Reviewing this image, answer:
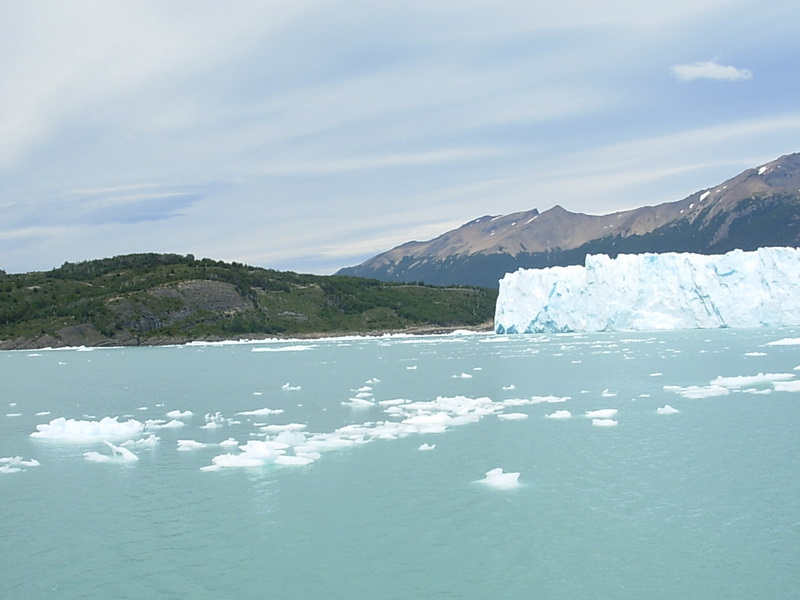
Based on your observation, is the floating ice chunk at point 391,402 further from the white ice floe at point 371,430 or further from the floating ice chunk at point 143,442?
the floating ice chunk at point 143,442

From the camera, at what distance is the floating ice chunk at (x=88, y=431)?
1616 centimetres

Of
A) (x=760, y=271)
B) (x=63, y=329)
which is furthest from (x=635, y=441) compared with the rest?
(x=63, y=329)

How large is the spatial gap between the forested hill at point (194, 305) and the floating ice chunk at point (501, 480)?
65.5 meters

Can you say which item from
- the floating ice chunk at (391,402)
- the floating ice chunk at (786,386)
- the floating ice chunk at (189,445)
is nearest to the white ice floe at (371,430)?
the floating ice chunk at (391,402)

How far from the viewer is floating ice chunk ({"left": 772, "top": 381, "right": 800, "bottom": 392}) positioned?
19.6 m

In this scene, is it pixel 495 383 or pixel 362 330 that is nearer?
pixel 495 383

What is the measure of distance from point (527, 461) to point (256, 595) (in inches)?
251

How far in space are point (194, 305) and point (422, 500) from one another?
71409 mm

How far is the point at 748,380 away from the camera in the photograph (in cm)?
2164

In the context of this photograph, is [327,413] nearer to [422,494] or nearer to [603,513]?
[422,494]

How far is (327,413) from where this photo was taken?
18703 millimetres

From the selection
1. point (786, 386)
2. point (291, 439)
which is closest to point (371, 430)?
point (291, 439)

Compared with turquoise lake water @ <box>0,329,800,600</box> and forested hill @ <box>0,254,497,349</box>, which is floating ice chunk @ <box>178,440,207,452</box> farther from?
forested hill @ <box>0,254,497,349</box>

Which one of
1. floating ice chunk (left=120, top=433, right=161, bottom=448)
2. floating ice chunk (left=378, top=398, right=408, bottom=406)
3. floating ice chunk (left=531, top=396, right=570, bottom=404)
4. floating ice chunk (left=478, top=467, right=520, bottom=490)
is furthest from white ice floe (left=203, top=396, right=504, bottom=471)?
floating ice chunk (left=478, top=467, right=520, bottom=490)
